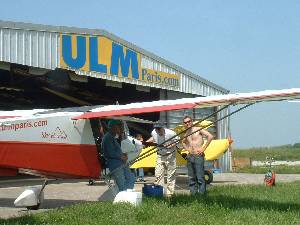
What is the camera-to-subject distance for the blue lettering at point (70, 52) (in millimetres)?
16984

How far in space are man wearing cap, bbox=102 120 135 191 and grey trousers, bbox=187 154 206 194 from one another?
1.56m

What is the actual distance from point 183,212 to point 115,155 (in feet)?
7.18

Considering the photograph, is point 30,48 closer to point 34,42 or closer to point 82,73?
point 34,42

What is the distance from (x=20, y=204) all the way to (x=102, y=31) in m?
9.68

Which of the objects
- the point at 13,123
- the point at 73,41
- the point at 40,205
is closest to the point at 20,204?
the point at 40,205

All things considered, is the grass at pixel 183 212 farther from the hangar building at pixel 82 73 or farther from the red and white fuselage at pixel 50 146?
the hangar building at pixel 82 73

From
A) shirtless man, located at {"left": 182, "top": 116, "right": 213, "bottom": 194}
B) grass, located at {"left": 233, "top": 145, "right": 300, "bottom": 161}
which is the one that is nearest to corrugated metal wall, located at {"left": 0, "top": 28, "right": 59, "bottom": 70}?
shirtless man, located at {"left": 182, "top": 116, "right": 213, "bottom": 194}

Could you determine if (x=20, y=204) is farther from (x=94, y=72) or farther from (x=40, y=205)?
(x=94, y=72)

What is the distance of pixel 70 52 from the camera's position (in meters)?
17.2

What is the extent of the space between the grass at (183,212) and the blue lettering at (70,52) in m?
8.25

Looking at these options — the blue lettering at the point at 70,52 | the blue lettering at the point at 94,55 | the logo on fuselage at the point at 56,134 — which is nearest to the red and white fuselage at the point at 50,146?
the logo on fuselage at the point at 56,134

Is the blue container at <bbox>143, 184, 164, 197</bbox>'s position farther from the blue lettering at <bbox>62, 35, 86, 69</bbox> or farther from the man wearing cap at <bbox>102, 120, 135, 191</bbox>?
the blue lettering at <bbox>62, 35, 86, 69</bbox>

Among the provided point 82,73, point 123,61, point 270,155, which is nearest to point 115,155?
point 82,73

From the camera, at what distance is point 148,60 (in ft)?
70.8
